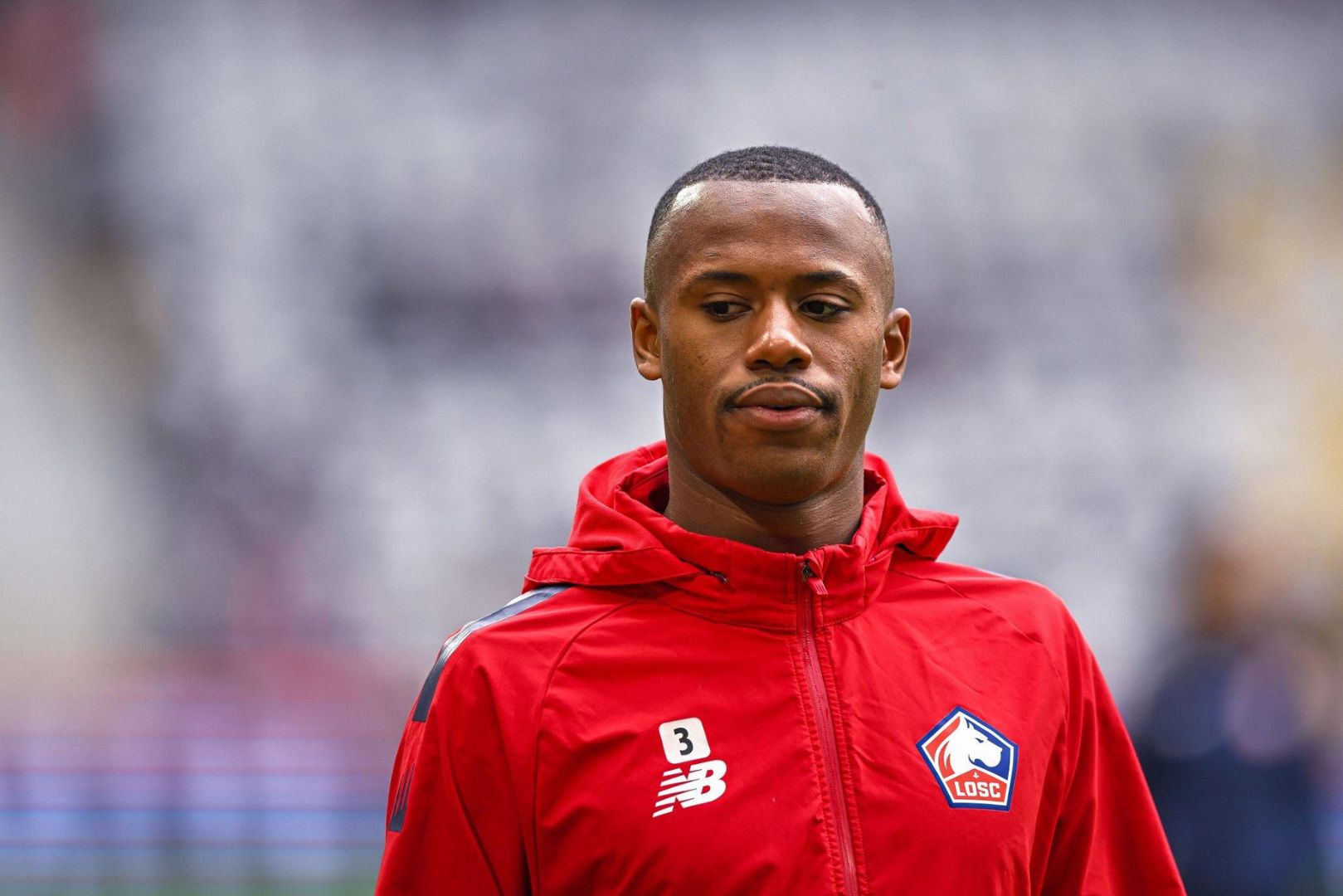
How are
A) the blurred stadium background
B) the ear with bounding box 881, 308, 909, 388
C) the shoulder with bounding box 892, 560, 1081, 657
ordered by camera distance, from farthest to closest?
the blurred stadium background → the ear with bounding box 881, 308, 909, 388 → the shoulder with bounding box 892, 560, 1081, 657

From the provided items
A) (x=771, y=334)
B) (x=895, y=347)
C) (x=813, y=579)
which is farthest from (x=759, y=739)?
(x=895, y=347)

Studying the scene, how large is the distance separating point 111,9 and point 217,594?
66.8 inches

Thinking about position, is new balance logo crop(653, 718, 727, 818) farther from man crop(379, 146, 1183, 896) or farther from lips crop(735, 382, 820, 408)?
lips crop(735, 382, 820, 408)

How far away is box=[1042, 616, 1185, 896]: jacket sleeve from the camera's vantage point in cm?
149

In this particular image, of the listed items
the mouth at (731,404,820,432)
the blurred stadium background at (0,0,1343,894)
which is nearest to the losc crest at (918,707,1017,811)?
the mouth at (731,404,820,432)

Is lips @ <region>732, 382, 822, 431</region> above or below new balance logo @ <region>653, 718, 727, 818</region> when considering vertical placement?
above

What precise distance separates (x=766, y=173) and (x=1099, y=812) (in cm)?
78

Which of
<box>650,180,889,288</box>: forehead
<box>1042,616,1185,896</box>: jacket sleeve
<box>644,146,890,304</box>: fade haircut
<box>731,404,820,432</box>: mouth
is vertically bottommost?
<box>1042,616,1185,896</box>: jacket sleeve

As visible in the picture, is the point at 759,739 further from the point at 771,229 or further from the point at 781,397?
the point at 771,229

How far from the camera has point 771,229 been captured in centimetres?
148

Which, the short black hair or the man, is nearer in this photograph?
the man

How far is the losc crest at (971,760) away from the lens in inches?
54.2

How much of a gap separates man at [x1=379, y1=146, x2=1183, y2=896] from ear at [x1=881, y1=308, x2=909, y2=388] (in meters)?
0.01

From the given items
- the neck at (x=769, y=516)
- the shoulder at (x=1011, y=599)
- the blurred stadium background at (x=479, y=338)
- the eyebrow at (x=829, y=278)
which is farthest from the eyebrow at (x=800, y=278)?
the blurred stadium background at (x=479, y=338)
